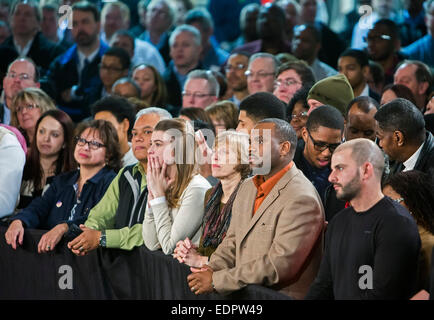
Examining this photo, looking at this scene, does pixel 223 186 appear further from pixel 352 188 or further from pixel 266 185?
pixel 352 188

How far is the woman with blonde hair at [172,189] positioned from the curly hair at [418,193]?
1.43 m

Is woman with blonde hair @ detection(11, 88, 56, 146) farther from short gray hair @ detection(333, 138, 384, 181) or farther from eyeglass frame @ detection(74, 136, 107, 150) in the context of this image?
short gray hair @ detection(333, 138, 384, 181)

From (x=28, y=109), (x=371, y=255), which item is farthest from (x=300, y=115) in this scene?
(x=28, y=109)

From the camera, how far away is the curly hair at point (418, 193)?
4770 mm

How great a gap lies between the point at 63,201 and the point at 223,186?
182 cm

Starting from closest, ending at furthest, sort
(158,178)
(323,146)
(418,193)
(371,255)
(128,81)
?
1. (371,255)
2. (418,193)
3. (158,178)
4. (323,146)
5. (128,81)

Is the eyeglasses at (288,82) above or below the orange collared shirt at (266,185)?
above

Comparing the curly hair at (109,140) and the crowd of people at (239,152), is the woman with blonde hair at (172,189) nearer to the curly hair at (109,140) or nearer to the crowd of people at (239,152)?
the crowd of people at (239,152)

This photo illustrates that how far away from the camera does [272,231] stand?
500 centimetres

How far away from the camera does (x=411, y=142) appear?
18.8 feet

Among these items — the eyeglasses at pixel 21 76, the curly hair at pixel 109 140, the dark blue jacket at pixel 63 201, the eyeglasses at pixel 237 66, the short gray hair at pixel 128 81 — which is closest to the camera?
the dark blue jacket at pixel 63 201

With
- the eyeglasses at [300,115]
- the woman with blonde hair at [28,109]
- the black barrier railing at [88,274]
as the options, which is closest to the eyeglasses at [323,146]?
the eyeglasses at [300,115]

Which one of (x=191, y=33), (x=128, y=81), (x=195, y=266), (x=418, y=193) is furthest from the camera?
(x=191, y=33)
